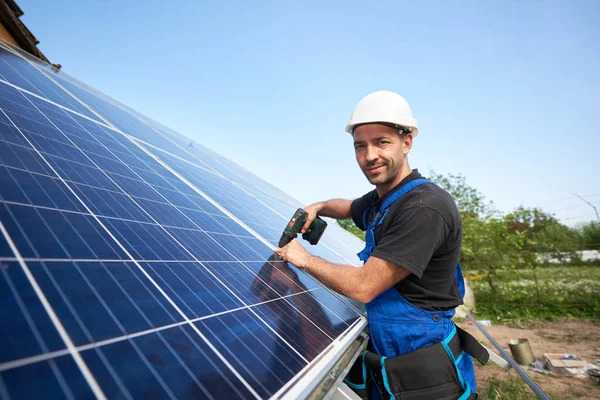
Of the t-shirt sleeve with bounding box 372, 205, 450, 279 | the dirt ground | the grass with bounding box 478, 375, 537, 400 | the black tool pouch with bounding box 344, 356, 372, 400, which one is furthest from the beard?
the dirt ground

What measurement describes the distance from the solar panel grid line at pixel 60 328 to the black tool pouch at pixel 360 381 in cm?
246

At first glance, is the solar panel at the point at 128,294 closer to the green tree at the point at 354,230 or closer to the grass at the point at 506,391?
the grass at the point at 506,391

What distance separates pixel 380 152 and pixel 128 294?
2.48 meters

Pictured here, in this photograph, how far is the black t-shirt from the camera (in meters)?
2.50

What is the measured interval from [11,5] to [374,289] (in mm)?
14054

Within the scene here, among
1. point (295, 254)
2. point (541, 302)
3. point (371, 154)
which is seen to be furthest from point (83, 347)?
point (541, 302)

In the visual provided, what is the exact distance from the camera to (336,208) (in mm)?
4691

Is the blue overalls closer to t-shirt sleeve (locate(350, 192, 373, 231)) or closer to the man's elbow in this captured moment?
the man's elbow

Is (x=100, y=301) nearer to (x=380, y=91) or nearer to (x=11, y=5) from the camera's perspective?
(x=380, y=91)

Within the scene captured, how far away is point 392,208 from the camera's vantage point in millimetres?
2904

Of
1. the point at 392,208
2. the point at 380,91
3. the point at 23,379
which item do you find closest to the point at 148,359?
the point at 23,379

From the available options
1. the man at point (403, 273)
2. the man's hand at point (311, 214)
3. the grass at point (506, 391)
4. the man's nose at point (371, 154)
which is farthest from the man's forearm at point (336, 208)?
the grass at point (506, 391)

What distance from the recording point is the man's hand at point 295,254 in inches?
128

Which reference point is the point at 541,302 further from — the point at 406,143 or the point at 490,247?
the point at 406,143
